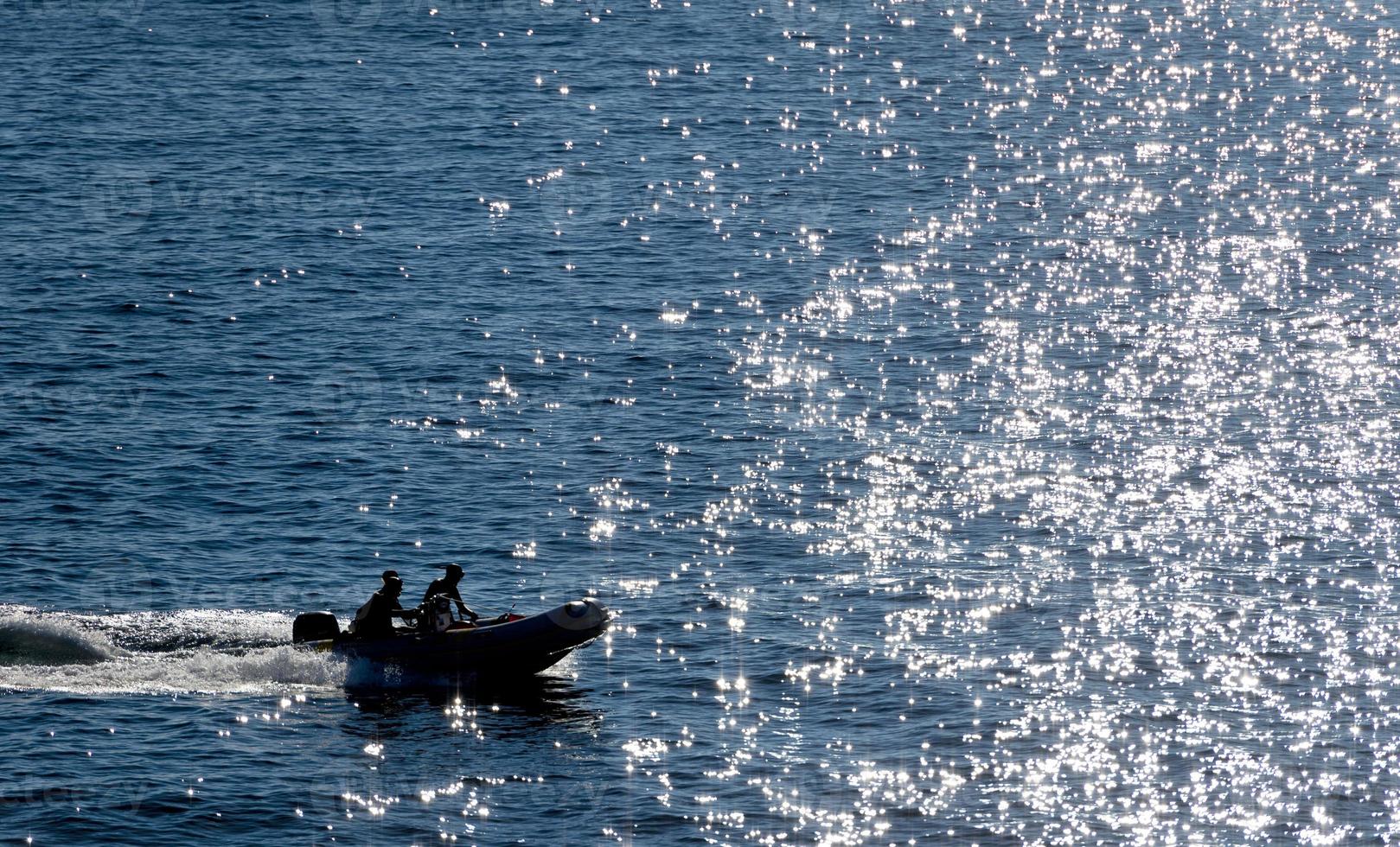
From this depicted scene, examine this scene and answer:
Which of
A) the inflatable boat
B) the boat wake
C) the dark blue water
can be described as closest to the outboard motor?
the inflatable boat

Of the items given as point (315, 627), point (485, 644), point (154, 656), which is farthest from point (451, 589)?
point (154, 656)

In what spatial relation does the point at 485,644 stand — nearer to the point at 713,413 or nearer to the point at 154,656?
the point at 154,656

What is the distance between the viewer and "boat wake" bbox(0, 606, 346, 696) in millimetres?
38906

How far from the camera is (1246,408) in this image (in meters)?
56.2

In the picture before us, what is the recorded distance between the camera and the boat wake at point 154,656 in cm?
3891

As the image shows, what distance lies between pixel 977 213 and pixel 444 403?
2674 cm

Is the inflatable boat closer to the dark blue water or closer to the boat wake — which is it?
the dark blue water

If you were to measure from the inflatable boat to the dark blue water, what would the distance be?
63 centimetres

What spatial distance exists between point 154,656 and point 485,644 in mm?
7193

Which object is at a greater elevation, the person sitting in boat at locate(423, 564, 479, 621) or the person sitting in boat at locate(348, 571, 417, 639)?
the person sitting in boat at locate(423, 564, 479, 621)

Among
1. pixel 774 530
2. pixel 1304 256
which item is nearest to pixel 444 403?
pixel 774 530

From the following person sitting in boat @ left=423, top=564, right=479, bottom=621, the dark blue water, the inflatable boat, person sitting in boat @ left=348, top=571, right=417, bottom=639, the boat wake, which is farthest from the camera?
person sitting in boat @ left=423, top=564, right=479, bottom=621

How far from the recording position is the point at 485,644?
3916cm

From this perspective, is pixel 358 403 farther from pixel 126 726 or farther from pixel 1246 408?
pixel 1246 408
